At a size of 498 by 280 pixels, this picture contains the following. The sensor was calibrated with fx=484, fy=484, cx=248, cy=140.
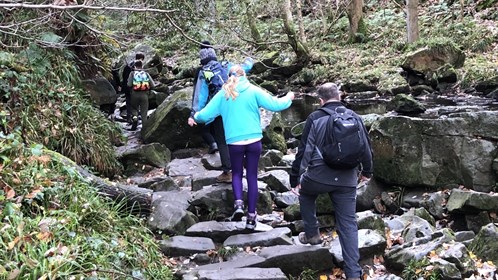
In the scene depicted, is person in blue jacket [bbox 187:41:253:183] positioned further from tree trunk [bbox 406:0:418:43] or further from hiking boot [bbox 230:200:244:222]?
tree trunk [bbox 406:0:418:43]

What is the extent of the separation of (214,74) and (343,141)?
249 centimetres

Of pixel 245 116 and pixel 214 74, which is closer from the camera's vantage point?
pixel 245 116

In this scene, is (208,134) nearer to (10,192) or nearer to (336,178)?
(336,178)

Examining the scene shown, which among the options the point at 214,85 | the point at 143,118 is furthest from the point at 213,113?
the point at 143,118

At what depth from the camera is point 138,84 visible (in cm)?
1023

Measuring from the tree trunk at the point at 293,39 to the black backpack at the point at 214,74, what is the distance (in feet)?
43.8

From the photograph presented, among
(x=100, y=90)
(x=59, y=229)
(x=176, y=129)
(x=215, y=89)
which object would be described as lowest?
(x=176, y=129)

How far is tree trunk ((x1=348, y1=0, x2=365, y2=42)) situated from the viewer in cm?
2283

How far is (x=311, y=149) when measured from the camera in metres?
4.38

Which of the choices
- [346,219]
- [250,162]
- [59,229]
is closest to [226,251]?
[250,162]

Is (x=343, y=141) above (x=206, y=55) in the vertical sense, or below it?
below

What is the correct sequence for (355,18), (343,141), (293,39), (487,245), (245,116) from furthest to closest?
(355,18), (293,39), (245,116), (487,245), (343,141)

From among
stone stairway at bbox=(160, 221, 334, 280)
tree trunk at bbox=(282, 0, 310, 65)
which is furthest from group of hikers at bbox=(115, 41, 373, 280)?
tree trunk at bbox=(282, 0, 310, 65)

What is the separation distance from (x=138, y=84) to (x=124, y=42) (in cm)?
497
